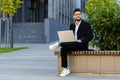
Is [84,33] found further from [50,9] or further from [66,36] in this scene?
[50,9]

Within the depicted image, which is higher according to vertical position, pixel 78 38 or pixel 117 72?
pixel 78 38

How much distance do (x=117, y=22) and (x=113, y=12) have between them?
44 cm

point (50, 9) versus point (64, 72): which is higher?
point (50, 9)

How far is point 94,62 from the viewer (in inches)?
431

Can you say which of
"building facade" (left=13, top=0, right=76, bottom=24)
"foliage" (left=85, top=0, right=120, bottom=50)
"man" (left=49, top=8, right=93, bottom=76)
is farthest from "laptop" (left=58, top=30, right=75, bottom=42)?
"building facade" (left=13, top=0, right=76, bottom=24)

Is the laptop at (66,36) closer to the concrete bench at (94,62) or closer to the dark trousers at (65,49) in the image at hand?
the dark trousers at (65,49)

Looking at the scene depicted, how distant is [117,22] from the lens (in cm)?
1159

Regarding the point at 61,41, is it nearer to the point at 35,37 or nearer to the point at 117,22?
the point at 117,22

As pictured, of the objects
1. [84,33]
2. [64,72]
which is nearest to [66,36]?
[84,33]

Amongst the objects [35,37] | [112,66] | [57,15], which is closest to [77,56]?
[112,66]

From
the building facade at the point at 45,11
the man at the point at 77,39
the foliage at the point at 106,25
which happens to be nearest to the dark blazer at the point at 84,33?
the man at the point at 77,39

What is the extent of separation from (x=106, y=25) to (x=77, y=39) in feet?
3.44

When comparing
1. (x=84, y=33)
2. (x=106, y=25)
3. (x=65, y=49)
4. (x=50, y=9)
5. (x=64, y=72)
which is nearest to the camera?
(x=64, y=72)

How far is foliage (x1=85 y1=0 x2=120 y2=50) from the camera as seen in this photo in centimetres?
1164
